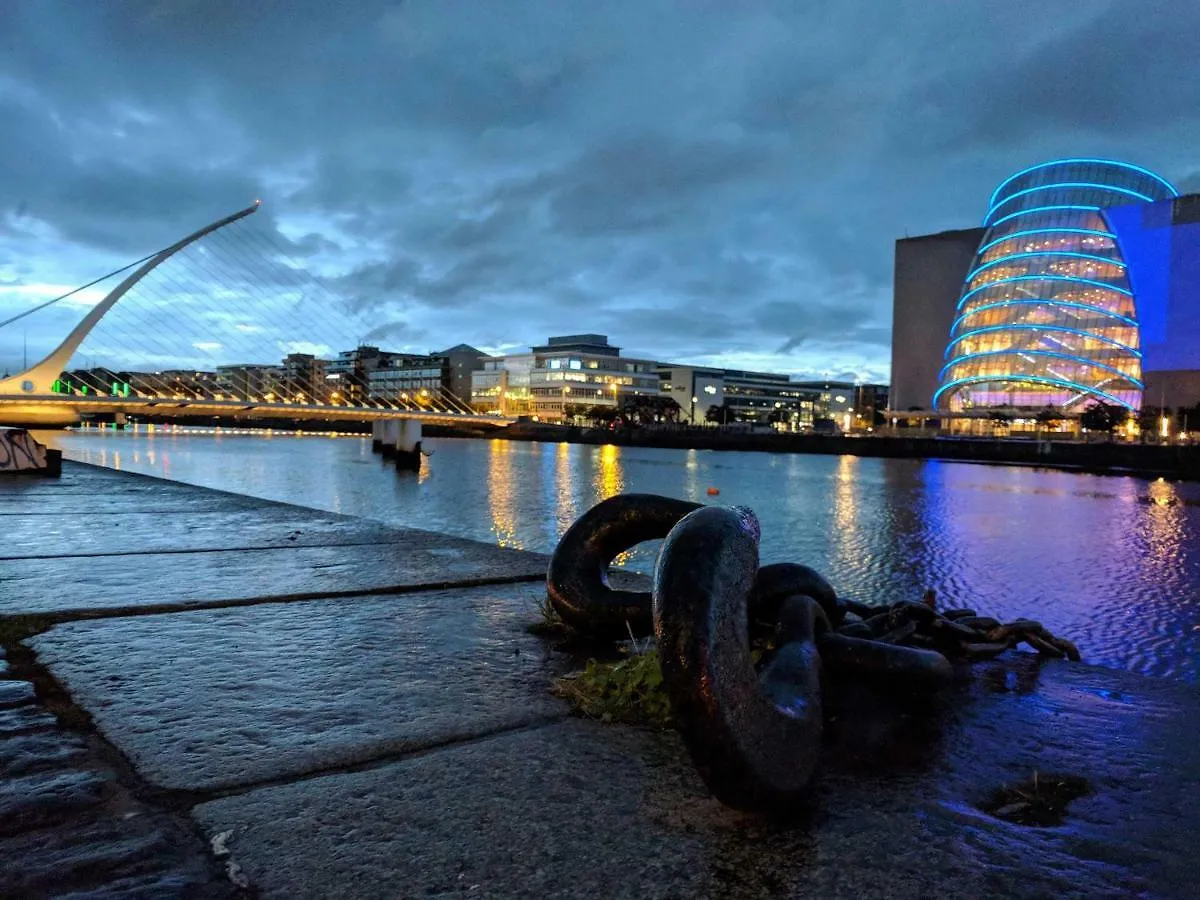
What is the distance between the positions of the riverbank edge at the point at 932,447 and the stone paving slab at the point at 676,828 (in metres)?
62.6

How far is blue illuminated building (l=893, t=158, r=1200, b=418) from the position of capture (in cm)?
8931

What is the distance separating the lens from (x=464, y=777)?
243cm

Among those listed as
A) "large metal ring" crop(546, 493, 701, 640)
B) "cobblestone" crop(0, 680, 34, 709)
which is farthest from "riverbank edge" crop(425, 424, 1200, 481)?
"cobblestone" crop(0, 680, 34, 709)

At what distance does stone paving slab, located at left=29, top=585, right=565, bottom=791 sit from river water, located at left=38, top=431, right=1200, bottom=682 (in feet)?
26.4

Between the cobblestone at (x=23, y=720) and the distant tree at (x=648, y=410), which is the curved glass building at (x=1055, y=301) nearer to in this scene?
the distant tree at (x=648, y=410)

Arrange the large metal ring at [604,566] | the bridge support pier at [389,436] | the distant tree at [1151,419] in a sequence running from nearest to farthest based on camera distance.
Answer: the large metal ring at [604,566]
the bridge support pier at [389,436]
the distant tree at [1151,419]

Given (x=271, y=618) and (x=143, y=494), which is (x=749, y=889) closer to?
(x=271, y=618)

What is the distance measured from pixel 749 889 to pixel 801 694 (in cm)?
71

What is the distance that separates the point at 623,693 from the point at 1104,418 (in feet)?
302

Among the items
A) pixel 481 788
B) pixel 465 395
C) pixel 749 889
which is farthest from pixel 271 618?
pixel 465 395

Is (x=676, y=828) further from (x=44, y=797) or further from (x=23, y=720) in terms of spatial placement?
(x=23, y=720)

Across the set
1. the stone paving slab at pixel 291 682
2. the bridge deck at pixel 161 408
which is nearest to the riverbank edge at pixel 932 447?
the bridge deck at pixel 161 408

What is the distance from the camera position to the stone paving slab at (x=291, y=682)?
2627mm

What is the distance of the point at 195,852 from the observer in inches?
77.3
